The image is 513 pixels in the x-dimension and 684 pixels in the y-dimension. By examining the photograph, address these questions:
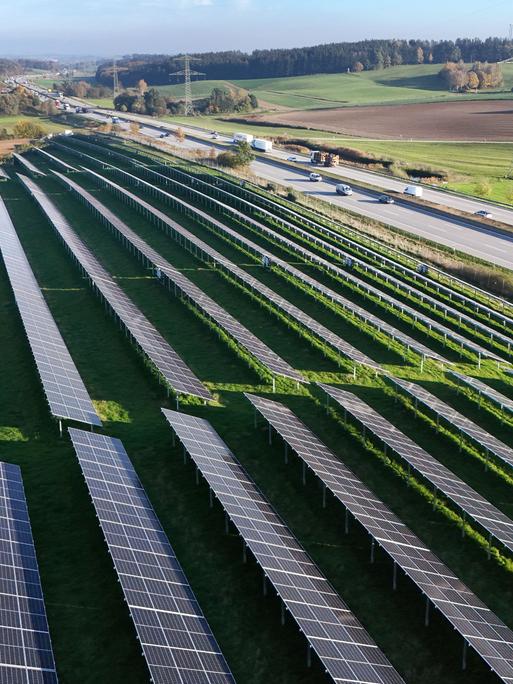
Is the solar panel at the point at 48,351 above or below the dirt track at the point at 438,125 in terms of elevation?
below

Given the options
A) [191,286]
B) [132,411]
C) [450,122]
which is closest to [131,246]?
[191,286]

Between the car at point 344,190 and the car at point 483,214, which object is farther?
the car at point 344,190

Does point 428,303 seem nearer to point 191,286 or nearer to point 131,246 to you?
point 191,286

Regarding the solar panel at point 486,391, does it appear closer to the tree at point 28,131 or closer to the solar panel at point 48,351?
the solar panel at point 48,351

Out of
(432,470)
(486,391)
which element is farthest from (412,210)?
(432,470)

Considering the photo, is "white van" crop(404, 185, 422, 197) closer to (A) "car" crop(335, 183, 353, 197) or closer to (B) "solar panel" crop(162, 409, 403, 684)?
(A) "car" crop(335, 183, 353, 197)

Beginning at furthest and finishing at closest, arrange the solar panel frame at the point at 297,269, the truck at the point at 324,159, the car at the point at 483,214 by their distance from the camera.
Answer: the truck at the point at 324,159
the car at the point at 483,214
the solar panel frame at the point at 297,269

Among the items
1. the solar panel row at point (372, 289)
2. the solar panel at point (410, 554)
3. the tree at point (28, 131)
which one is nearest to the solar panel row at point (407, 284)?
the solar panel row at point (372, 289)
